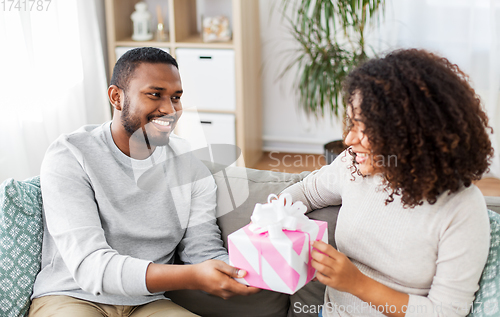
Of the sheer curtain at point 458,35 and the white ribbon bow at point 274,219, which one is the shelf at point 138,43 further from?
the white ribbon bow at point 274,219

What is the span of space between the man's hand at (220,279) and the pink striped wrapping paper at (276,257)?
3cm

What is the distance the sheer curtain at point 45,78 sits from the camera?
7.67 feet

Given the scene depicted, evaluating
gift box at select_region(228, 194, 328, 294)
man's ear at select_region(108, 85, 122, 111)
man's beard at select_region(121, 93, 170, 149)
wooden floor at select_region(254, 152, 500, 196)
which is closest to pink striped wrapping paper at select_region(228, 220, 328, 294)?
gift box at select_region(228, 194, 328, 294)

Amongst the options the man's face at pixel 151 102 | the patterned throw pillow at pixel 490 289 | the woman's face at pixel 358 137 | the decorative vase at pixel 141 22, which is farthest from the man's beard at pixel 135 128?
the decorative vase at pixel 141 22

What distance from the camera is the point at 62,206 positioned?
1.10 m

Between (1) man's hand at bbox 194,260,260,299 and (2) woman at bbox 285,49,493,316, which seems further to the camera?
(1) man's hand at bbox 194,260,260,299

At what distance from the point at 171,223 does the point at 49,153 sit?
360mm

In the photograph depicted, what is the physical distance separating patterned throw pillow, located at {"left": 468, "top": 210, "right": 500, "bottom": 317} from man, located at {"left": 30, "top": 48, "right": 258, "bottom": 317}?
46 cm

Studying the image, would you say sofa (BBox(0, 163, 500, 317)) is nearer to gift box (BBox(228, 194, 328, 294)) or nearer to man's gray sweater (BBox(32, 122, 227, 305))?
man's gray sweater (BBox(32, 122, 227, 305))

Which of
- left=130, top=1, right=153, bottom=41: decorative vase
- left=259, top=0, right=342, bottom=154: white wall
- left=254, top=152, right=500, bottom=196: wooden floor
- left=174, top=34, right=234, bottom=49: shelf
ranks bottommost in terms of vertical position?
left=254, top=152, right=500, bottom=196: wooden floor

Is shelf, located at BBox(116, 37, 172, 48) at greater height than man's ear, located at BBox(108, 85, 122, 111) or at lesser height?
greater

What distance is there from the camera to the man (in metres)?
1.07

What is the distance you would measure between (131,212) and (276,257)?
1.55ft

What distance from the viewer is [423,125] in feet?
2.81
